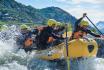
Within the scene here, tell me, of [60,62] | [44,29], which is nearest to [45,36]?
[44,29]

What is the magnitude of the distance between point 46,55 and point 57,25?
2.20 metres

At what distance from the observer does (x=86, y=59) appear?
20641 mm

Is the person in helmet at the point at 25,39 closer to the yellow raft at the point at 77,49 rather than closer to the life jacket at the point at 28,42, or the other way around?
the life jacket at the point at 28,42

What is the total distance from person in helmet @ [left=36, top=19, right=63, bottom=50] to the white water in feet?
3.41

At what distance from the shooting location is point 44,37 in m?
23.1

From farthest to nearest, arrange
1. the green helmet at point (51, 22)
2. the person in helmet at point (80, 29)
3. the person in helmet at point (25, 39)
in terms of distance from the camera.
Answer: the person in helmet at point (25, 39) < the green helmet at point (51, 22) < the person in helmet at point (80, 29)

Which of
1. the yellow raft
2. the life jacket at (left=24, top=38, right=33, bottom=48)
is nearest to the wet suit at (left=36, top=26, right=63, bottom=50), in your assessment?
the life jacket at (left=24, top=38, right=33, bottom=48)

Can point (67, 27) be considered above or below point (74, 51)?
above

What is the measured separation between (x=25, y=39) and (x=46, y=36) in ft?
8.26

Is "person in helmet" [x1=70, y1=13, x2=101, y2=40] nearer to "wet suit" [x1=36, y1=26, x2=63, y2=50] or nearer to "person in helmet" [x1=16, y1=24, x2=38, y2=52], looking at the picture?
"wet suit" [x1=36, y1=26, x2=63, y2=50]

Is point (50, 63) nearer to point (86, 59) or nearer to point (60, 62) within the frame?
point (60, 62)

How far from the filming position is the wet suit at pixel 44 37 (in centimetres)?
2258

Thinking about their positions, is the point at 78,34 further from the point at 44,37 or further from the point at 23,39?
the point at 23,39

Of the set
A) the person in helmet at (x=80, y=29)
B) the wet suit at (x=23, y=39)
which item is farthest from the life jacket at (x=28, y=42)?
the person in helmet at (x=80, y=29)
